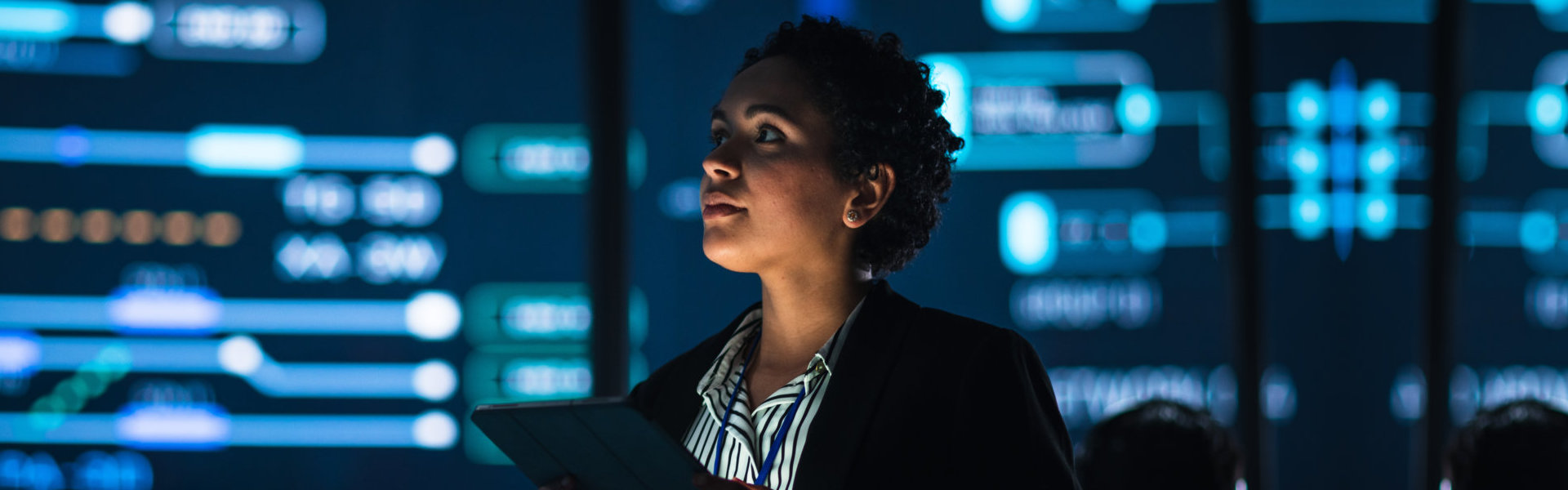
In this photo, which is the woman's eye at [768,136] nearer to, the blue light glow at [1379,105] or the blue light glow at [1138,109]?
the blue light glow at [1138,109]

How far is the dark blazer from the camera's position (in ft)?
3.48

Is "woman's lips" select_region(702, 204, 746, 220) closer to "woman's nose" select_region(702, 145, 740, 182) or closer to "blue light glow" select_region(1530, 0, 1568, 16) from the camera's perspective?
"woman's nose" select_region(702, 145, 740, 182)

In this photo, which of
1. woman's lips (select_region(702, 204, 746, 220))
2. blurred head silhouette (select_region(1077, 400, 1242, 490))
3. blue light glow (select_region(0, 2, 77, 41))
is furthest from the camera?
blue light glow (select_region(0, 2, 77, 41))

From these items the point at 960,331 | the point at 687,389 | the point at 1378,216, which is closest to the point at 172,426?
the point at 687,389

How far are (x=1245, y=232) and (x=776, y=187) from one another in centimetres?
255

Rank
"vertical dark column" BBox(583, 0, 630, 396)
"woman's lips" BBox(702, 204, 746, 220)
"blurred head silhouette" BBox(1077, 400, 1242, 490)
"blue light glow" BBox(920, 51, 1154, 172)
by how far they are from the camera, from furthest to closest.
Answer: "blue light glow" BBox(920, 51, 1154, 172), "vertical dark column" BBox(583, 0, 630, 396), "blurred head silhouette" BBox(1077, 400, 1242, 490), "woman's lips" BBox(702, 204, 746, 220)

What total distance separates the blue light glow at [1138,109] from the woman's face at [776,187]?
226 centimetres

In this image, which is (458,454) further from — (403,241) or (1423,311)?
(1423,311)

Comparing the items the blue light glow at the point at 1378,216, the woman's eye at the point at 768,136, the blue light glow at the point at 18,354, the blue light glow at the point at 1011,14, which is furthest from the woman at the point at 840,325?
the blue light glow at the point at 1378,216

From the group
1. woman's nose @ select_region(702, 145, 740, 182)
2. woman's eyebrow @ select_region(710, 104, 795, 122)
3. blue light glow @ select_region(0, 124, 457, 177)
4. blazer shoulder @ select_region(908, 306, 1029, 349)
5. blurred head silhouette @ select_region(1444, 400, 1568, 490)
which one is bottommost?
blurred head silhouette @ select_region(1444, 400, 1568, 490)

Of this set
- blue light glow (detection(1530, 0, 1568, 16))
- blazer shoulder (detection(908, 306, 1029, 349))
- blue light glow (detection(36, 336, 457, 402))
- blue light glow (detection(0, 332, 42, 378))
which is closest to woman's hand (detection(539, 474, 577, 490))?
blazer shoulder (detection(908, 306, 1029, 349))

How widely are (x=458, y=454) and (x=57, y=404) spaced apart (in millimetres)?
1096

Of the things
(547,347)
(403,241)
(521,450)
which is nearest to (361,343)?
(403,241)

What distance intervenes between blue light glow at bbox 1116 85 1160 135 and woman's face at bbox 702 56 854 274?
2264mm
